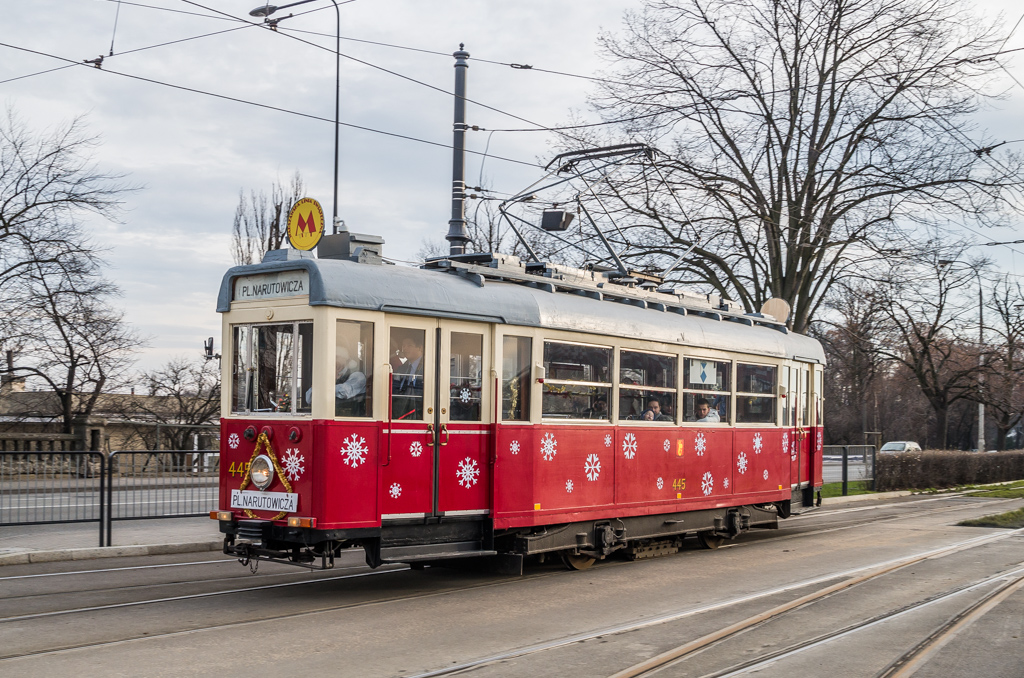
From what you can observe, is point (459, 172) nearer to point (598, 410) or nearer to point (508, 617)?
point (598, 410)

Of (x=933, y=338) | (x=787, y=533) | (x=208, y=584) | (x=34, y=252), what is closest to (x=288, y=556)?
(x=208, y=584)

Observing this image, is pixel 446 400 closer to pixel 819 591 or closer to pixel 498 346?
pixel 498 346

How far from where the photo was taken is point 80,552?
1223cm

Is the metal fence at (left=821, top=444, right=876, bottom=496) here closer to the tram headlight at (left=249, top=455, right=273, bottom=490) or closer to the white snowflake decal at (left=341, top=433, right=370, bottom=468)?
the white snowflake decal at (left=341, top=433, right=370, bottom=468)

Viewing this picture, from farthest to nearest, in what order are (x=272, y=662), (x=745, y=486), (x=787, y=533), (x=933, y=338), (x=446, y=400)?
(x=933, y=338), (x=787, y=533), (x=745, y=486), (x=446, y=400), (x=272, y=662)

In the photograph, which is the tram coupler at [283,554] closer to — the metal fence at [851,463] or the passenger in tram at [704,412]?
the passenger in tram at [704,412]

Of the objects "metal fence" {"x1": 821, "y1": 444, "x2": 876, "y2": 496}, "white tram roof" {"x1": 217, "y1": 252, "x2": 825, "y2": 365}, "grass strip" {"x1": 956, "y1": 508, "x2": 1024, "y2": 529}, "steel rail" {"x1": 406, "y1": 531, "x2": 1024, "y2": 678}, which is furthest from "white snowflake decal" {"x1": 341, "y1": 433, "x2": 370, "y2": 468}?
"metal fence" {"x1": 821, "y1": 444, "x2": 876, "y2": 496}

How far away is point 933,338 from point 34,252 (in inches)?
1300

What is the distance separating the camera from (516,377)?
1062 cm

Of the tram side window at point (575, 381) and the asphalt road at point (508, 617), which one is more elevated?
the tram side window at point (575, 381)

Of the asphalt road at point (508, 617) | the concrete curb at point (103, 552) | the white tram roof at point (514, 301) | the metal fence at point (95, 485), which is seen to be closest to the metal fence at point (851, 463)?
the white tram roof at point (514, 301)

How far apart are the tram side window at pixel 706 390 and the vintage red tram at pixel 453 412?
59 millimetres

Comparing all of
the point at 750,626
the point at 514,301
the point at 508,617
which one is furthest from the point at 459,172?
the point at 750,626

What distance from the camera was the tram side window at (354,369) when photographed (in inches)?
361
